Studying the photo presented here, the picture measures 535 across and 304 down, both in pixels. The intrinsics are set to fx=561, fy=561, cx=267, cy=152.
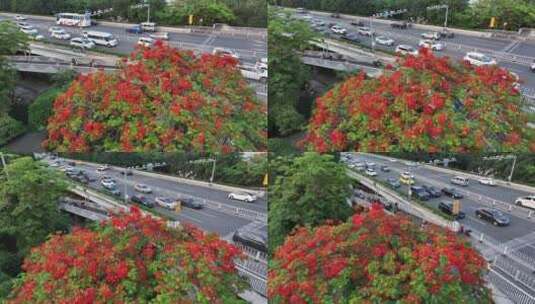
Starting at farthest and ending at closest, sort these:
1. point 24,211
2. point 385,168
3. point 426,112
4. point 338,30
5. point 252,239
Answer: point 24,211
point 252,239
point 338,30
point 385,168
point 426,112

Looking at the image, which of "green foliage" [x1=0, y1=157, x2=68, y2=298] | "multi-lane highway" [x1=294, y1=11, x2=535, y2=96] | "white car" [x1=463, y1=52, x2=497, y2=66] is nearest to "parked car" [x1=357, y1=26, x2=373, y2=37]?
"multi-lane highway" [x1=294, y1=11, x2=535, y2=96]

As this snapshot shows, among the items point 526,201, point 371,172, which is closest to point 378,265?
point 371,172

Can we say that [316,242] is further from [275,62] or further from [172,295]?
[275,62]

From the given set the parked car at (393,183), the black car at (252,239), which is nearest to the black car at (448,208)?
the parked car at (393,183)

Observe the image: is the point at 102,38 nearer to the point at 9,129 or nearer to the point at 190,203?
the point at 9,129

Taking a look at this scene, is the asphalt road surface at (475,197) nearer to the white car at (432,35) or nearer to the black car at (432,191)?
the black car at (432,191)

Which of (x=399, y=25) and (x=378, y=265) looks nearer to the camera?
(x=378, y=265)
